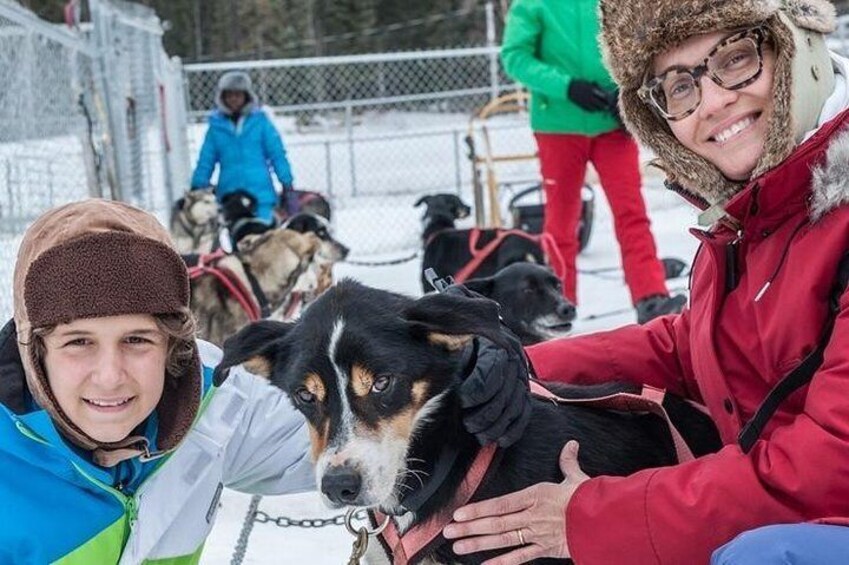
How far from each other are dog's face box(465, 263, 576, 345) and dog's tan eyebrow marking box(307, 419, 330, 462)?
87.2 inches

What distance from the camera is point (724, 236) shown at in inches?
75.5

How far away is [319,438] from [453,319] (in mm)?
369

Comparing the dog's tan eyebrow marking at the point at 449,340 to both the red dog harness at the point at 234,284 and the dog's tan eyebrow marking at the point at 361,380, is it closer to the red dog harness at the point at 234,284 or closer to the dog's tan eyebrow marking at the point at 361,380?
the dog's tan eyebrow marking at the point at 361,380

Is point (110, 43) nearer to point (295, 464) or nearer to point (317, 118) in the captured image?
point (295, 464)

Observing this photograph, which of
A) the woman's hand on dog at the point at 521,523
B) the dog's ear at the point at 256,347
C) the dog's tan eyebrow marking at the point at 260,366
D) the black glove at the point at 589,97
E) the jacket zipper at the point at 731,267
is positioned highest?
the black glove at the point at 589,97

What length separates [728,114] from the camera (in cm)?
190

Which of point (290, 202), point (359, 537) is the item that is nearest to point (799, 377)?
point (359, 537)

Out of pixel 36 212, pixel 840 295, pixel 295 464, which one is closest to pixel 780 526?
pixel 840 295

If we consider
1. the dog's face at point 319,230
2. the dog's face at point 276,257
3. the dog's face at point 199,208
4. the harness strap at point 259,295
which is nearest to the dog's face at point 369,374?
the harness strap at point 259,295

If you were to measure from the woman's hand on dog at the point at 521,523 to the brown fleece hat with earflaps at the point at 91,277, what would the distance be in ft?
2.09

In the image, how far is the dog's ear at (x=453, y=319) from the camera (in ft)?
6.08

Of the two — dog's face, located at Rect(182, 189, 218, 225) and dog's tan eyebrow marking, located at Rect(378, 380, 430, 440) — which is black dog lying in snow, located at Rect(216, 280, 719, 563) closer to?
dog's tan eyebrow marking, located at Rect(378, 380, 430, 440)

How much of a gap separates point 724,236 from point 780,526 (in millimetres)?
618

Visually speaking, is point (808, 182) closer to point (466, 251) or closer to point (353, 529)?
point (353, 529)
